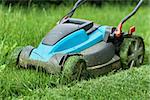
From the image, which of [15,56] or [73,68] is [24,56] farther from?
[73,68]

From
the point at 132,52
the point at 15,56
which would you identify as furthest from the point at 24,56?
the point at 132,52

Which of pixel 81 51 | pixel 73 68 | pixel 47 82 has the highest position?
pixel 81 51

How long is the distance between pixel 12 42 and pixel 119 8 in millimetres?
4503

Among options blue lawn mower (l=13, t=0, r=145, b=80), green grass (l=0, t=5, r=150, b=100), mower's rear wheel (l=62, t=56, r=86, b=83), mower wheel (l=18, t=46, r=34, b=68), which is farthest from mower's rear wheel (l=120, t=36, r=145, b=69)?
mower wheel (l=18, t=46, r=34, b=68)

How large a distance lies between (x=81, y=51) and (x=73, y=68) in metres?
0.35

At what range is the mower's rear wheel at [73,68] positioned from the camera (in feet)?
12.6

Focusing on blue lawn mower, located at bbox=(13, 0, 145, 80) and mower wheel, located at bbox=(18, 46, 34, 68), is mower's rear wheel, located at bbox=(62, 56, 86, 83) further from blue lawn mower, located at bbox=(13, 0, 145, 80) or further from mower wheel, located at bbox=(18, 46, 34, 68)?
mower wheel, located at bbox=(18, 46, 34, 68)

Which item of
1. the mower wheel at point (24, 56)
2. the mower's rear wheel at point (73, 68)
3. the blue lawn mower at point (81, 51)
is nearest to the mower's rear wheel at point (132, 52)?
the blue lawn mower at point (81, 51)

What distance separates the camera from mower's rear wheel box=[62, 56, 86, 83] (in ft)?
12.6

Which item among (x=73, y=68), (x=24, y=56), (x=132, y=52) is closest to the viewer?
(x=73, y=68)

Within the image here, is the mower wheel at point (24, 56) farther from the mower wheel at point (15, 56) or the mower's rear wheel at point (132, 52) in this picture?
the mower's rear wheel at point (132, 52)

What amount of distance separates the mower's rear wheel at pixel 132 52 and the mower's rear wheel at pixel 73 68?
2.18ft

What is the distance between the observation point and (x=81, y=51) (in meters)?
4.17

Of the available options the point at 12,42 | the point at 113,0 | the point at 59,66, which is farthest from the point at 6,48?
the point at 113,0
